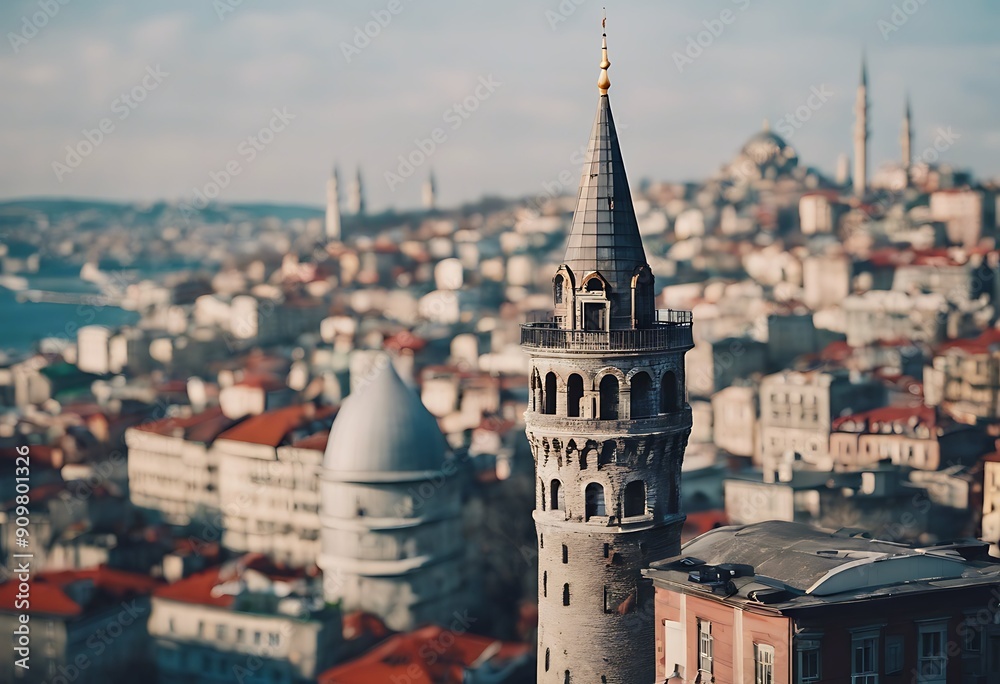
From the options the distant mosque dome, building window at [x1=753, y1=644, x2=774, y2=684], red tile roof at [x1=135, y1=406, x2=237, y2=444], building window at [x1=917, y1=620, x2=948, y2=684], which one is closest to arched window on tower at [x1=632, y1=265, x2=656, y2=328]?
building window at [x1=753, y1=644, x2=774, y2=684]

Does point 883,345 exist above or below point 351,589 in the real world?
above

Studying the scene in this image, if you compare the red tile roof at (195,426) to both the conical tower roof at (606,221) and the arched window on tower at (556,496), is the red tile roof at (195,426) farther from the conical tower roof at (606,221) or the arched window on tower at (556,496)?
the conical tower roof at (606,221)

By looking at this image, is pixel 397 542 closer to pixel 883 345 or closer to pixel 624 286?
pixel 624 286

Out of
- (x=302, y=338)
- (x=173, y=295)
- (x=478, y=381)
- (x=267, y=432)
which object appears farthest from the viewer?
(x=173, y=295)

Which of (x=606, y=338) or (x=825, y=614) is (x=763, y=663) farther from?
(x=606, y=338)

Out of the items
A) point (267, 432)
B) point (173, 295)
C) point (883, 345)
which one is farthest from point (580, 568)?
point (173, 295)

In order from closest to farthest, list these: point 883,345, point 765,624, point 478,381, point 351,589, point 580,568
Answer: point 765,624 → point 580,568 → point 351,589 → point 883,345 → point 478,381

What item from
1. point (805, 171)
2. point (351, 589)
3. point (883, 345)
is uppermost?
point (805, 171)
